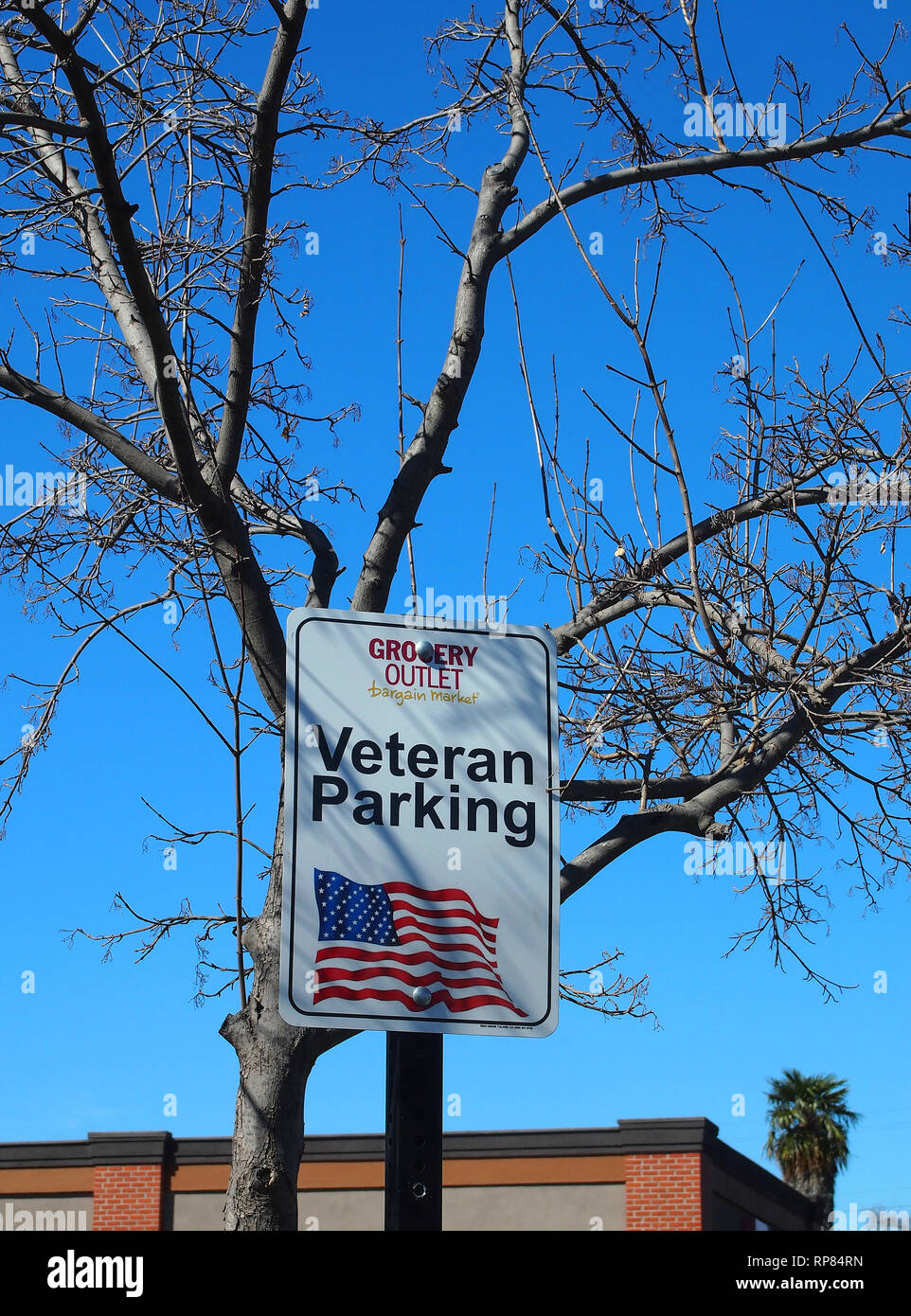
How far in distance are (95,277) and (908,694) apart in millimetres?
4000

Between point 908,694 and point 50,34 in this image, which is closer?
point 50,34

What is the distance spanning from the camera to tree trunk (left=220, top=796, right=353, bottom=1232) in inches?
183

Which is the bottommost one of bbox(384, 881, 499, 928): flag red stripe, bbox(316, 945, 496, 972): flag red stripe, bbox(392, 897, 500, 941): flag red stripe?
bbox(316, 945, 496, 972): flag red stripe

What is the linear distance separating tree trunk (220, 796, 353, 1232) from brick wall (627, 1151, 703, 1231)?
15.7 metres

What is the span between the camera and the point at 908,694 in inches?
208

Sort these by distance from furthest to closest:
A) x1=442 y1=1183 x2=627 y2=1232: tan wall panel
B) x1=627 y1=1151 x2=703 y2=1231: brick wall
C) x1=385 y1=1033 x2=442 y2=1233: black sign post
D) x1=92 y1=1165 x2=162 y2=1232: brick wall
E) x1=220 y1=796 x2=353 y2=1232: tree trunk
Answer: x1=92 y1=1165 x2=162 y2=1232: brick wall, x1=442 y1=1183 x2=627 y2=1232: tan wall panel, x1=627 y1=1151 x2=703 y2=1231: brick wall, x1=220 y1=796 x2=353 y2=1232: tree trunk, x1=385 y1=1033 x2=442 y2=1233: black sign post

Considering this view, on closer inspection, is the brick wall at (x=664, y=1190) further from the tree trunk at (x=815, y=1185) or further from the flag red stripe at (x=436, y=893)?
the flag red stripe at (x=436, y=893)

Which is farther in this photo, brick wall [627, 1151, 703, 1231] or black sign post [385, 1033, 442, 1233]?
brick wall [627, 1151, 703, 1231]

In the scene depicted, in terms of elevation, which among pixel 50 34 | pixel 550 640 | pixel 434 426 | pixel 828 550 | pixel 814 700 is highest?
pixel 50 34

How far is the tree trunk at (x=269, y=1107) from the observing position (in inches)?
183

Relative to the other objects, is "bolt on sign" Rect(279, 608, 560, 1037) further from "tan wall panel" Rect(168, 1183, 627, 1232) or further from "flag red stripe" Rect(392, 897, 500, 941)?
"tan wall panel" Rect(168, 1183, 627, 1232)

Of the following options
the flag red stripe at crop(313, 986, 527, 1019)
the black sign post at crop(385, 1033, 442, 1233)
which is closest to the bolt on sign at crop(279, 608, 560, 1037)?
the flag red stripe at crop(313, 986, 527, 1019)
